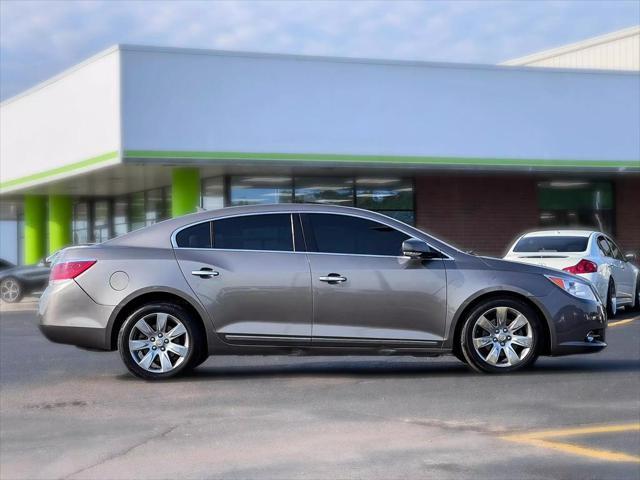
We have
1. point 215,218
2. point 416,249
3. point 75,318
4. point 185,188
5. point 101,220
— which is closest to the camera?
point 416,249

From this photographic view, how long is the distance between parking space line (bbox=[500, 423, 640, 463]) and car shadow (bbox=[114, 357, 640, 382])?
252cm

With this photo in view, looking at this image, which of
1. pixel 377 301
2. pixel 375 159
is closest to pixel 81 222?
pixel 375 159

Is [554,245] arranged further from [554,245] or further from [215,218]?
[215,218]

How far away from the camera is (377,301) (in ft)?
32.8

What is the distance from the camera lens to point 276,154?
27.1 m

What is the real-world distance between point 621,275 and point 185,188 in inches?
487

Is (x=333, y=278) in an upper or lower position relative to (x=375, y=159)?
lower

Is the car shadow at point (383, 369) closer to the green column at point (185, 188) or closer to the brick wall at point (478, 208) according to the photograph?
the green column at point (185, 188)

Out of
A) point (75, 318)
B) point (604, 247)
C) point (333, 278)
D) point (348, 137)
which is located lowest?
point (75, 318)

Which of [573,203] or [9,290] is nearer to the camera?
[9,290]

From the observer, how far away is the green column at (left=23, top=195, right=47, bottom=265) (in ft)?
130

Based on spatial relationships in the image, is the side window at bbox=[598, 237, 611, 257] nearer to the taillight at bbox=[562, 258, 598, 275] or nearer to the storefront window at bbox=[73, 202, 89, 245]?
the taillight at bbox=[562, 258, 598, 275]

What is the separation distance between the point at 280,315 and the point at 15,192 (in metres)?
27.9

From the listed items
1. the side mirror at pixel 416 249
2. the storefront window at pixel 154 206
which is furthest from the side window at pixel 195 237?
the storefront window at pixel 154 206
